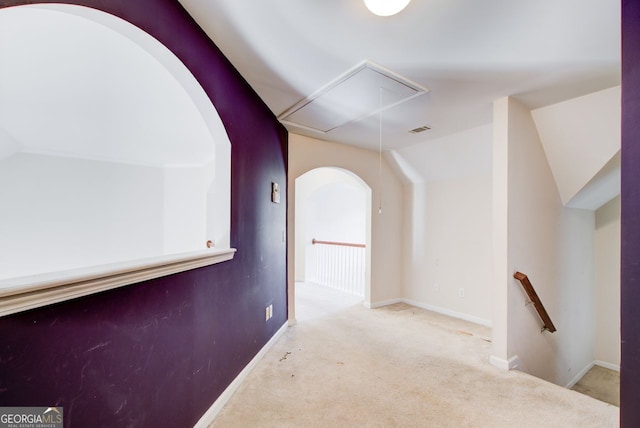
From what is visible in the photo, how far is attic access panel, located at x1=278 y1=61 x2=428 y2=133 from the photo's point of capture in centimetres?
197

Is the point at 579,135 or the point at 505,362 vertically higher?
the point at 579,135

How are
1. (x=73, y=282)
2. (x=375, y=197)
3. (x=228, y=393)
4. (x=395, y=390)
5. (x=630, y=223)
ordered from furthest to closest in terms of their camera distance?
(x=375, y=197) < (x=395, y=390) < (x=228, y=393) < (x=630, y=223) < (x=73, y=282)

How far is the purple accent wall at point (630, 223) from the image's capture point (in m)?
1.06

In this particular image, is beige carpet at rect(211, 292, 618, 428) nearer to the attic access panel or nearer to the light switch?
the light switch

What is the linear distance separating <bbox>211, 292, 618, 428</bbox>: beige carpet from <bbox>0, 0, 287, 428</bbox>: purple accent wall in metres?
0.27

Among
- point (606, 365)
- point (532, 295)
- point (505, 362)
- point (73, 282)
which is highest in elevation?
point (73, 282)

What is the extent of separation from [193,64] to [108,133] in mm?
2789

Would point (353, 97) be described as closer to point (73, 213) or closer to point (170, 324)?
point (170, 324)

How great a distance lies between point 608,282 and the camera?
3.61m

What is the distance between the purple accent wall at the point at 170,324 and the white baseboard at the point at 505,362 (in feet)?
6.57

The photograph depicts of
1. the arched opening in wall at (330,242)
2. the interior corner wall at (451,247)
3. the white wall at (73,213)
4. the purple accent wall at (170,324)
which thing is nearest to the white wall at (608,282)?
the interior corner wall at (451,247)

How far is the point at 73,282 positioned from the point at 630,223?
205cm

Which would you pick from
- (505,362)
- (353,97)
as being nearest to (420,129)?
(353,97)

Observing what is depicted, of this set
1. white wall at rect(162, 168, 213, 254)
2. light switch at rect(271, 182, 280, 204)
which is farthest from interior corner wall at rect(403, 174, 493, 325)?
white wall at rect(162, 168, 213, 254)
